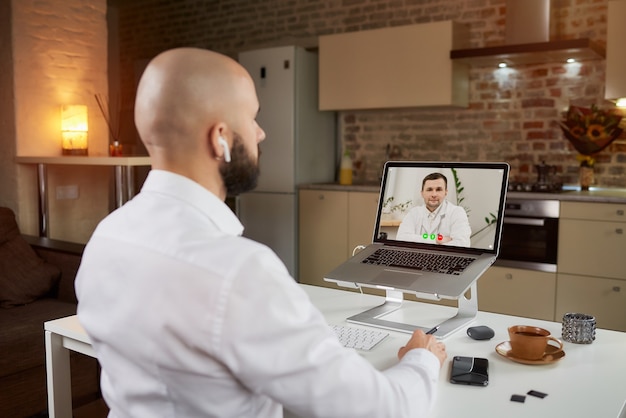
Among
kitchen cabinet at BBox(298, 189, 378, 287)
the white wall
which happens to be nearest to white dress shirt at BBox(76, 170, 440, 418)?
→ the white wall

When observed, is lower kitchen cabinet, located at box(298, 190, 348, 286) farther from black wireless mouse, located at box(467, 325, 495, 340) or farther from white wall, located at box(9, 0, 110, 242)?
black wireless mouse, located at box(467, 325, 495, 340)

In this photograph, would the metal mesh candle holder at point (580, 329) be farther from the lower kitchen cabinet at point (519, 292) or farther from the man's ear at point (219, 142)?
the lower kitchen cabinet at point (519, 292)

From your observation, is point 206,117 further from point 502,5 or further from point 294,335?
point 502,5

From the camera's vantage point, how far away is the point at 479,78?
471 centimetres

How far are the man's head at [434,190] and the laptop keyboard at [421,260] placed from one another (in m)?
0.16

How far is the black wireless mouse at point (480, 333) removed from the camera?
67.9 inches

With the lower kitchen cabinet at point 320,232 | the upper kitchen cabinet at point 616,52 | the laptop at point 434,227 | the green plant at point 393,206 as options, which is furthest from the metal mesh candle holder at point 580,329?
the lower kitchen cabinet at point 320,232

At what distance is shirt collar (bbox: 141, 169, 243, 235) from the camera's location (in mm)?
1078

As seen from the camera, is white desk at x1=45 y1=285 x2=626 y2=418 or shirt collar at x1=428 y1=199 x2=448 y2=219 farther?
shirt collar at x1=428 y1=199 x2=448 y2=219

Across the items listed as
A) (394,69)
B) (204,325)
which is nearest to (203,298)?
(204,325)

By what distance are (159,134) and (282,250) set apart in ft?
13.6

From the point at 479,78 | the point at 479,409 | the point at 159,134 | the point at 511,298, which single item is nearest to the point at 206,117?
the point at 159,134

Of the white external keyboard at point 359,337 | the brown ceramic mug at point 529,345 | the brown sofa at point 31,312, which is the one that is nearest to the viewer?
the brown ceramic mug at point 529,345

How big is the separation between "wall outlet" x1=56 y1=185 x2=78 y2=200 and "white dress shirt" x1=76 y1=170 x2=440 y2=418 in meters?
3.51
